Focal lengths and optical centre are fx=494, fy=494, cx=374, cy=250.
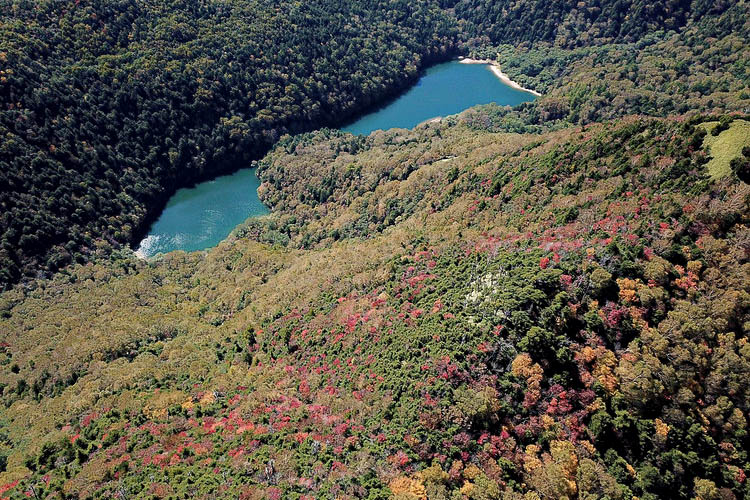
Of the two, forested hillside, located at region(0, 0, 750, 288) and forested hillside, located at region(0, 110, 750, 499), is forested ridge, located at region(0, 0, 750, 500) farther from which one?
forested hillside, located at region(0, 0, 750, 288)

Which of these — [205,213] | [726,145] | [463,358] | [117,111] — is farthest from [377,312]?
[117,111]

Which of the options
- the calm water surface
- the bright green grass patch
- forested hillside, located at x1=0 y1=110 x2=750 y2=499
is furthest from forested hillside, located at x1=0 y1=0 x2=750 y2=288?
the bright green grass patch

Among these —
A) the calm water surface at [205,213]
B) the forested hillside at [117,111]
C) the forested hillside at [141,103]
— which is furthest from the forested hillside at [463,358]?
the calm water surface at [205,213]

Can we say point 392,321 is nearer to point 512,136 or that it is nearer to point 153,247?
point 512,136

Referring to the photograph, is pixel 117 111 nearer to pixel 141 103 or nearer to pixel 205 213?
pixel 141 103

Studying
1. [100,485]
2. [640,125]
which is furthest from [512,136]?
[100,485]

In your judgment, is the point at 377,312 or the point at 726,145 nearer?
the point at 726,145
